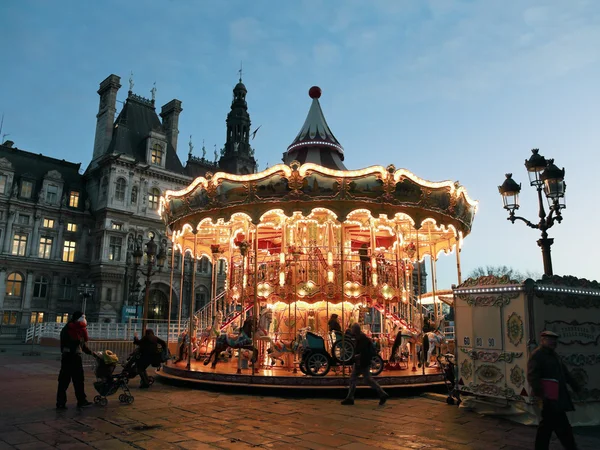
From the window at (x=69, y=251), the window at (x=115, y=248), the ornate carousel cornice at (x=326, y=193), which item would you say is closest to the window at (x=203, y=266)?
the window at (x=115, y=248)

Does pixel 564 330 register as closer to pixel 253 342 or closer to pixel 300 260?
pixel 253 342

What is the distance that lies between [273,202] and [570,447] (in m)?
8.45

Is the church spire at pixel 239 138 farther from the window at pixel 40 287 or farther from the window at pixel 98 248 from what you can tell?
the window at pixel 40 287

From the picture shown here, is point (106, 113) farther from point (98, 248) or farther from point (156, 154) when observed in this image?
point (98, 248)

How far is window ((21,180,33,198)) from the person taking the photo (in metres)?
38.6

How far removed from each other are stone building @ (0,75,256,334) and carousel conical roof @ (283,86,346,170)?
24.4 meters

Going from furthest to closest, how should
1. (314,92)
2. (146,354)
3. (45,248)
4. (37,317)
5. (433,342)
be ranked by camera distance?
(45,248) < (37,317) < (314,92) < (433,342) < (146,354)

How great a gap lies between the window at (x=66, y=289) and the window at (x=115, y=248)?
416cm

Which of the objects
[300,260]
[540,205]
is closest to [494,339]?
[540,205]

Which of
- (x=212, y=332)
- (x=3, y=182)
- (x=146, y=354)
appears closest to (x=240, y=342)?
(x=146, y=354)

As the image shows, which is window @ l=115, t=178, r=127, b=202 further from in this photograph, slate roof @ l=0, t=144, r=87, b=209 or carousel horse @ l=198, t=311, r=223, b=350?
carousel horse @ l=198, t=311, r=223, b=350

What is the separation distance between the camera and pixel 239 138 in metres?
52.2

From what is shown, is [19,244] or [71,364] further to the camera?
[19,244]

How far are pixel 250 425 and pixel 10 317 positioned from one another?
37036mm
